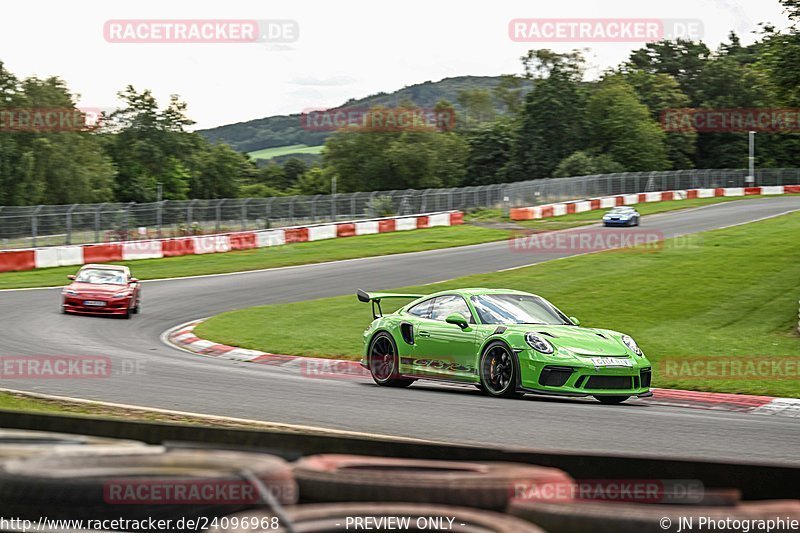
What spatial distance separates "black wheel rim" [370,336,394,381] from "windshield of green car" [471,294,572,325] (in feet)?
4.73

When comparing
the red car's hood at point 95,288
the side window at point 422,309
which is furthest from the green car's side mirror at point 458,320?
the red car's hood at point 95,288

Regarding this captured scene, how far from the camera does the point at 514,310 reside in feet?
42.3

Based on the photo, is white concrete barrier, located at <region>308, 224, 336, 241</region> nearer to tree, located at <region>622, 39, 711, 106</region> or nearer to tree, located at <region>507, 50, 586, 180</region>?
tree, located at <region>507, 50, 586, 180</region>

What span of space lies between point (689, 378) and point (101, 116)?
10279cm

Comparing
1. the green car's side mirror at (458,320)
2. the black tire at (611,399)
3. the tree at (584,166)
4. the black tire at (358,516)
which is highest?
the tree at (584,166)

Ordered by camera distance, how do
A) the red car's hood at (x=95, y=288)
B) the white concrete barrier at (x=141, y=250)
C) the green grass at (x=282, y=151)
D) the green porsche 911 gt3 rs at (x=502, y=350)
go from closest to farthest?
1. the green porsche 911 gt3 rs at (x=502, y=350)
2. the red car's hood at (x=95, y=288)
3. the white concrete barrier at (x=141, y=250)
4. the green grass at (x=282, y=151)

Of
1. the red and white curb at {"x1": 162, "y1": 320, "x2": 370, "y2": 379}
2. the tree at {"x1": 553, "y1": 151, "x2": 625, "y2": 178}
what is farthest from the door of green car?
the tree at {"x1": 553, "y1": 151, "x2": 625, "y2": 178}

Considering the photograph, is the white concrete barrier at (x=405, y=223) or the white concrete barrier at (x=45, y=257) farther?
the white concrete barrier at (x=405, y=223)

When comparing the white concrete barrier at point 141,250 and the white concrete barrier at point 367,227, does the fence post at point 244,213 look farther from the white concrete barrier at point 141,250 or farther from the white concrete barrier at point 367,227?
the white concrete barrier at point 141,250

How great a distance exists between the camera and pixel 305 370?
52.7 ft

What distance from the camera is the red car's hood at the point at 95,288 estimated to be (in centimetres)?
2361

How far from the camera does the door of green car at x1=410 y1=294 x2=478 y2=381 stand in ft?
41.2

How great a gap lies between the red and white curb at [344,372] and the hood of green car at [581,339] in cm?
110

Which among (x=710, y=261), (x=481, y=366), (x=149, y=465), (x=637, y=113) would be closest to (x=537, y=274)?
(x=710, y=261)
